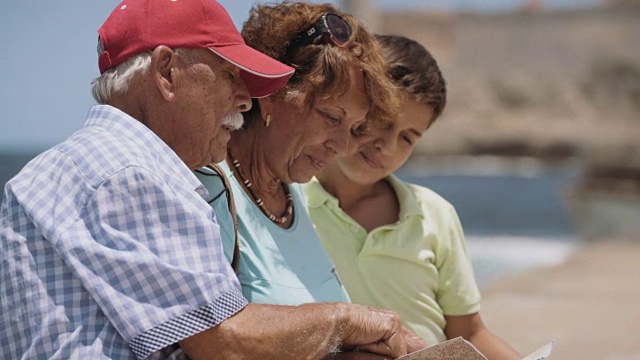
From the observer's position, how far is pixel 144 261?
1549mm

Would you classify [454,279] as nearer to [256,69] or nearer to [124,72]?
[256,69]

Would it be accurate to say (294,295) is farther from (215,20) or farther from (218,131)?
(215,20)

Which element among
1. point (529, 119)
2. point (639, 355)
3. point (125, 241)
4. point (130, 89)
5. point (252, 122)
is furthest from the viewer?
point (529, 119)

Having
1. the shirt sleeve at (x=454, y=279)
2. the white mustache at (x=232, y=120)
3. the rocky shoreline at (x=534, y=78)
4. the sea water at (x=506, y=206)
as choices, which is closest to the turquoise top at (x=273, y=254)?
the white mustache at (x=232, y=120)

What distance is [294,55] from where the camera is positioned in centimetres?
222

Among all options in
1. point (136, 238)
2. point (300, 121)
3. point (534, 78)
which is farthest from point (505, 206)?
point (136, 238)

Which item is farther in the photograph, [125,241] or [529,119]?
[529,119]

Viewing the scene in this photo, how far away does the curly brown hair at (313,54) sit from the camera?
7.23 feet

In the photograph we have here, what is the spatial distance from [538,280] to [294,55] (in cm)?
624

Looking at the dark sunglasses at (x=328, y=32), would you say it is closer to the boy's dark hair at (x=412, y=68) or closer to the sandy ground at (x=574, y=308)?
the boy's dark hair at (x=412, y=68)

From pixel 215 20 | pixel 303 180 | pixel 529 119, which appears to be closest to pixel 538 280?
pixel 303 180

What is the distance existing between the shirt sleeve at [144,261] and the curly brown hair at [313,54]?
2.24 feet

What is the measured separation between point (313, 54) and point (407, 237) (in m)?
0.72

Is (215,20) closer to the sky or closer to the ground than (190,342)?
closer to the sky
